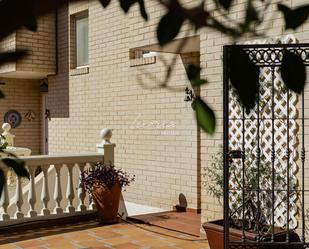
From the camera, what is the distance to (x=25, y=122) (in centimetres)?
1272

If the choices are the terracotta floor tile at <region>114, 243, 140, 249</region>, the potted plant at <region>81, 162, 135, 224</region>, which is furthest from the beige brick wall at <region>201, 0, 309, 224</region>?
the potted plant at <region>81, 162, 135, 224</region>

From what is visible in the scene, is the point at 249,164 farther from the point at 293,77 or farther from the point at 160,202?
the point at 293,77

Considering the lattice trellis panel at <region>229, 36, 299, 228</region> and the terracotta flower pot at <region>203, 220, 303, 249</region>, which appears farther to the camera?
the lattice trellis panel at <region>229, 36, 299, 228</region>

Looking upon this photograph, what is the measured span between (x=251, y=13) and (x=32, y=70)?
35.2 ft

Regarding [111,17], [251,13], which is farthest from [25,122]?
[251,13]

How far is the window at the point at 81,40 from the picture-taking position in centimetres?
1066

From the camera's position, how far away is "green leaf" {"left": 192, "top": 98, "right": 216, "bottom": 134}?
0.77 m

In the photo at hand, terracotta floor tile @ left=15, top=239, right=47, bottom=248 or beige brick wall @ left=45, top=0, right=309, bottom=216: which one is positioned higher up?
beige brick wall @ left=45, top=0, right=309, bottom=216

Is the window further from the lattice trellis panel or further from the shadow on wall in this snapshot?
the lattice trellis panel

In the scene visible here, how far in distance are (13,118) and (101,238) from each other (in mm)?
7284

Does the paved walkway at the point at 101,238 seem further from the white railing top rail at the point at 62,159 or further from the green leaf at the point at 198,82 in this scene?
the green leaf at the point at 198,82

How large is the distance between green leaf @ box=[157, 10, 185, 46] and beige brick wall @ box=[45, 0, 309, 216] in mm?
5148

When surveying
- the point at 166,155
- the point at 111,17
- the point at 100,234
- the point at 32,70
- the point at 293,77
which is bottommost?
the point at 100,234

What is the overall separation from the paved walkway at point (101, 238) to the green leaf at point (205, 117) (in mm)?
5082
